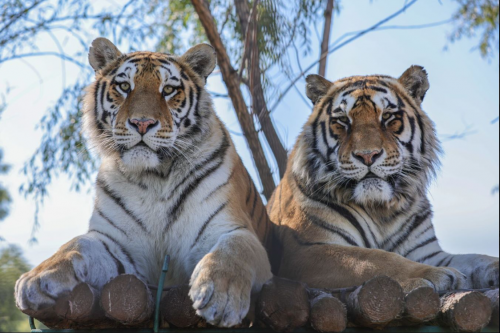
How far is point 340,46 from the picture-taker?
16.1ft

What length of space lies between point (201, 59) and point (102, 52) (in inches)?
20.2

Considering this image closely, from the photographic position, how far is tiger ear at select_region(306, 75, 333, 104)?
336 centimetres

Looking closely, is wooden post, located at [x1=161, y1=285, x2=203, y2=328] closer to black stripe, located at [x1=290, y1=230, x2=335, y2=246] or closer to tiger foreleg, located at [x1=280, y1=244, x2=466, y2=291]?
tiger foreleg, located at [x1=280, y1=244, x2=466, y2=291]

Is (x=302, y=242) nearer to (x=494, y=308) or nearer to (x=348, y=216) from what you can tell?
(x=348, y=216)

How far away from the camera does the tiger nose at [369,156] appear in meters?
2.78

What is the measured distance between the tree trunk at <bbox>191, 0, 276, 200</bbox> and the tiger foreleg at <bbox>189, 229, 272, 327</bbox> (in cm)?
234

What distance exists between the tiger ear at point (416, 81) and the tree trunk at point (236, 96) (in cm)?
154

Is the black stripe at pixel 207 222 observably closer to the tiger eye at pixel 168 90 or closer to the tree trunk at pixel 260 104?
the tiger eye at pixel 168 90

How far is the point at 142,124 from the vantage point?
2547 millimetres

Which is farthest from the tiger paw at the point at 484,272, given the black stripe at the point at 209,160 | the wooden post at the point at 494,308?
the black stripe at the point at 209,160

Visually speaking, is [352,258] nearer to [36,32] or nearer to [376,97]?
[376,97]

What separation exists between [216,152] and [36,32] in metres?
4.90

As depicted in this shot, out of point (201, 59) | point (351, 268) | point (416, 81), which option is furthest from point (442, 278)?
point (201, 59)

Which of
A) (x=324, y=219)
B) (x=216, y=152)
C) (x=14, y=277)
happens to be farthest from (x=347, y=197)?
(x=14, y=277)
